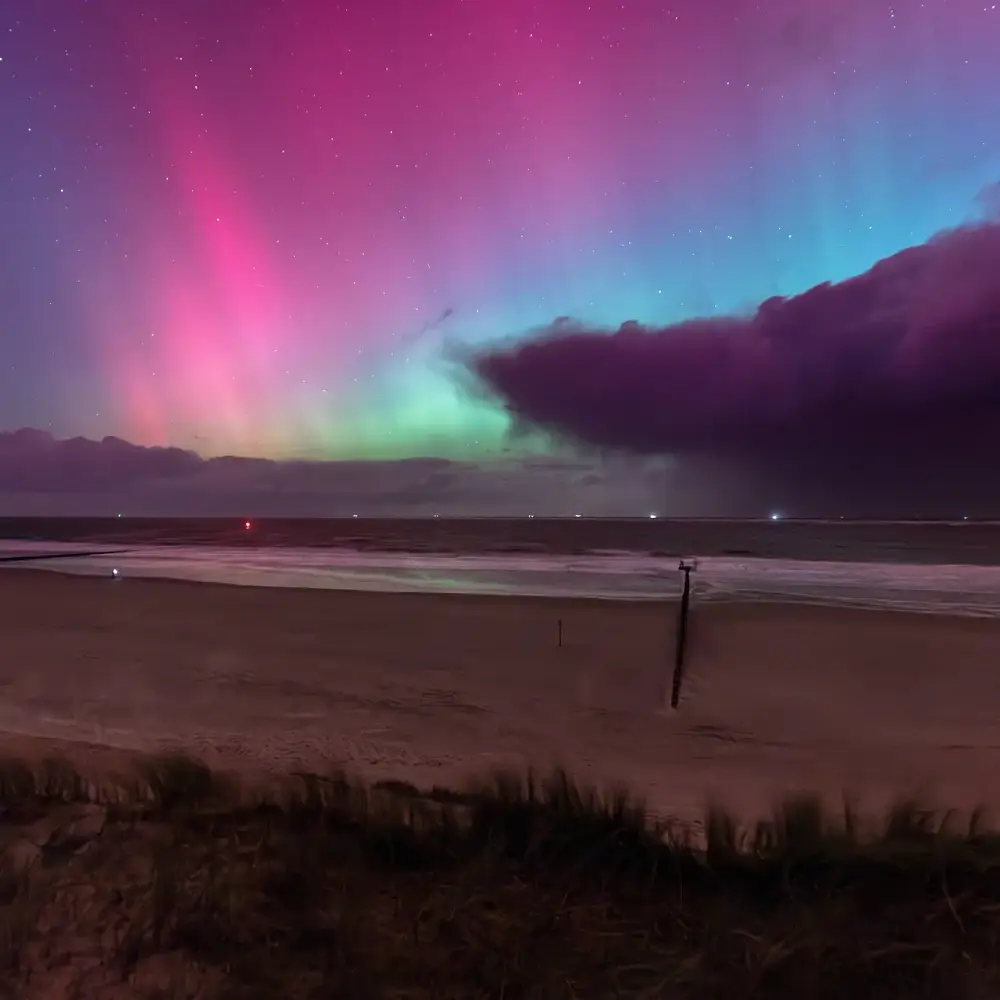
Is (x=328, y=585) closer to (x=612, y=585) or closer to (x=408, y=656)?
(x=612, y=585)

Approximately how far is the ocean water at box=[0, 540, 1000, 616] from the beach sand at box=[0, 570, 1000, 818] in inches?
181

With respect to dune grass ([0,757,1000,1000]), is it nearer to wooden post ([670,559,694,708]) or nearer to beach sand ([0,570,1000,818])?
beach sand ([0,570,1000,818])

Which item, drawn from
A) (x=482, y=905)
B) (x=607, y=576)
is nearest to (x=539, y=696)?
(x=482, y=905)

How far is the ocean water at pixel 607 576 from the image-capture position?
21.2 m

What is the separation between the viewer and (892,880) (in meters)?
3.07

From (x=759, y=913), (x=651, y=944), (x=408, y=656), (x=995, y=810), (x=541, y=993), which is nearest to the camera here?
(x=541, y=993)

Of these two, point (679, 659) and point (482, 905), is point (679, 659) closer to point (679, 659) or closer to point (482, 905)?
point (679, 659)

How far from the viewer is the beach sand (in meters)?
6.50

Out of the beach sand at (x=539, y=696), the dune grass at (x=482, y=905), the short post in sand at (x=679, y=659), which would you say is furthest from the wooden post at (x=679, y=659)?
the dune grass at (x=482, y=905)

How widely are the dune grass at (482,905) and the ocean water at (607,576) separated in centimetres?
1636

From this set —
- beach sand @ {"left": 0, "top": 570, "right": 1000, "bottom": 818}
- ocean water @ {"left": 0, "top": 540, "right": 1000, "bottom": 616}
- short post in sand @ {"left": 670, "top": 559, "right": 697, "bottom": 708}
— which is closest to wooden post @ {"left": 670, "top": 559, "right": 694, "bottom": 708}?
short post in sand @ {"left": 670, "top": 559, "right": 697, "bottom": 708}

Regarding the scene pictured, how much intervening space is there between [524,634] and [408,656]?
2.82m

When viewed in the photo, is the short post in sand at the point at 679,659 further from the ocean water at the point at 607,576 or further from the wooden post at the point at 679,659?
the ocean water at the point at 607,576

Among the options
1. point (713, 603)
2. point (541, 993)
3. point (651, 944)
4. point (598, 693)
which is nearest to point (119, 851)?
point (541, 993)
